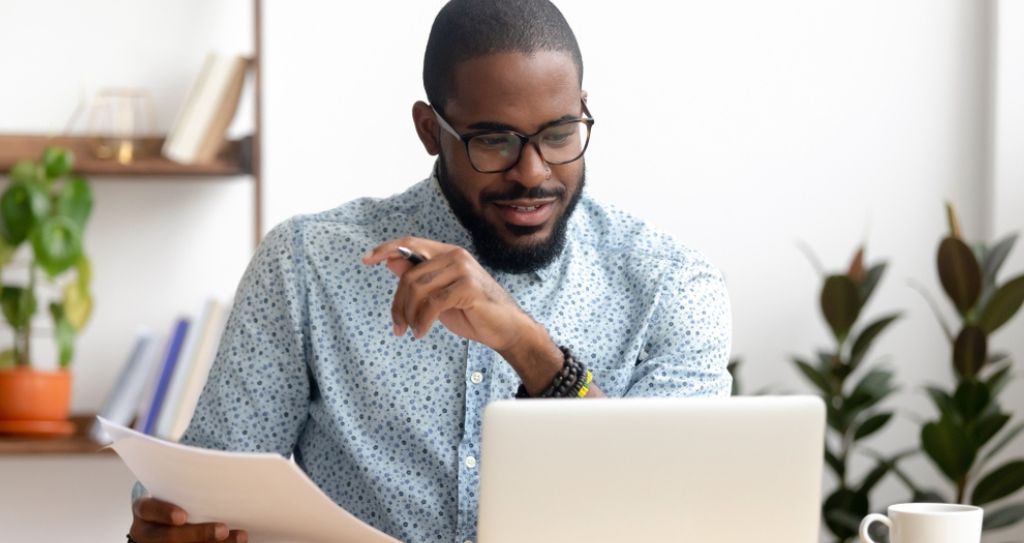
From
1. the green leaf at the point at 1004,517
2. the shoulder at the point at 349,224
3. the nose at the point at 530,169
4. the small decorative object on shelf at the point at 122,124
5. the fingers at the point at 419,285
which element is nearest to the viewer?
the fingers at the point at 419,285

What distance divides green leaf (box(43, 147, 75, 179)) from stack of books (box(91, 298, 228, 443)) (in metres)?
0.36

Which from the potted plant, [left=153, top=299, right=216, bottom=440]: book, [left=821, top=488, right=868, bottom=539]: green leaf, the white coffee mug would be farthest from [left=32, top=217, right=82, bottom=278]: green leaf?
the white coffee mug

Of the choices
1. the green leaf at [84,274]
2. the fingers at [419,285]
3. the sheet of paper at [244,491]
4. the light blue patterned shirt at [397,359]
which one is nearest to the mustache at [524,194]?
the light blue patterned shirt at [397,359]

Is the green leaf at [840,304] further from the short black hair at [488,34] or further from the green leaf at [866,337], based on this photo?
the short black hair at [488,34]

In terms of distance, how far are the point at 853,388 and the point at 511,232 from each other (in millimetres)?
1388

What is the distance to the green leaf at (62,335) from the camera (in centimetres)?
268

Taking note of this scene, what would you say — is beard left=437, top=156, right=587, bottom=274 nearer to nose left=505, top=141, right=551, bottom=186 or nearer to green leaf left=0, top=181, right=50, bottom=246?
nose left=505, top=141, right=551, bottom=186

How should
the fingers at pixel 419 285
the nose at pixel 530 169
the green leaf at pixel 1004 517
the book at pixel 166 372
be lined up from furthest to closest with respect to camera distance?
the book at pixel 166 372 → the green leaf at pixel 1004 517 → the nose at pixel 530 169 → the fingers at pixel 419 285

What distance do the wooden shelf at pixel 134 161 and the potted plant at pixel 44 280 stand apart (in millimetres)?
51

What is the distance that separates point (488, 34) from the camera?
1614 mm

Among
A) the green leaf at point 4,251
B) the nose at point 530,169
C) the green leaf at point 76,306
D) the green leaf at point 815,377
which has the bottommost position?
the green leaf at point 815,377

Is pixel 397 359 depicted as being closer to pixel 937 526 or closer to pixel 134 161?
pixel 937 526

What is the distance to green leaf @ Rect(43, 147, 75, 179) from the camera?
104 inches

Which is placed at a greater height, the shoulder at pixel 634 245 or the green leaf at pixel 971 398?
the shoulder at pixel 634 245
